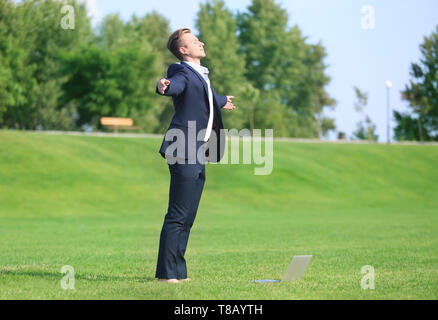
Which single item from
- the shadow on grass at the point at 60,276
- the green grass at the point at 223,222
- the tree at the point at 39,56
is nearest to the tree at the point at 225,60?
the tree at the point at 39,56

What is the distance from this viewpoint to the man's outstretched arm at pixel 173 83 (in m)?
6.86

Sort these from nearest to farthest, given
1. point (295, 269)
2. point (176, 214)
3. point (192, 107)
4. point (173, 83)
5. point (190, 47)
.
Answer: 1. point (173, 83)
2. point (176, 214)
3. point (192, 107)
4. point (295, 269)
5. point (190, 47)

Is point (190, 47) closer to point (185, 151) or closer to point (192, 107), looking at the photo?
point (192, 107)

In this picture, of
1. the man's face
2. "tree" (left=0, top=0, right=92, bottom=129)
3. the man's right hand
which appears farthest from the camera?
"tree" (left=0, top=0, right=92, bottom=129)

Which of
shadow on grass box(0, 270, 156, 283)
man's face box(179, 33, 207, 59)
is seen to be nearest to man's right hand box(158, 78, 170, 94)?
man's face box(179, 33, 207, 59)

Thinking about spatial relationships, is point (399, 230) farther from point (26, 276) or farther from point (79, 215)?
point (79, 215)

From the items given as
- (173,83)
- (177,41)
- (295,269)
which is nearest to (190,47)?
(177,41)

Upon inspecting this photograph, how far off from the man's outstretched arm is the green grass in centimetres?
208

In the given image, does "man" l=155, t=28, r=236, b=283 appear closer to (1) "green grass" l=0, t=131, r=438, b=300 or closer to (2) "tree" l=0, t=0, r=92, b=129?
(1) "green grass" l=0, t=131, r=438, b=300

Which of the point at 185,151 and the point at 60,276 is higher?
the point at 185,151

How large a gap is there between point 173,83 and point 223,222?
17.3m

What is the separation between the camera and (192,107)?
727 cm

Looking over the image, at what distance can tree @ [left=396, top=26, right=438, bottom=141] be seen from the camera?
7644 centimetres

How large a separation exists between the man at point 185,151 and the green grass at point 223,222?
0.38 meters
